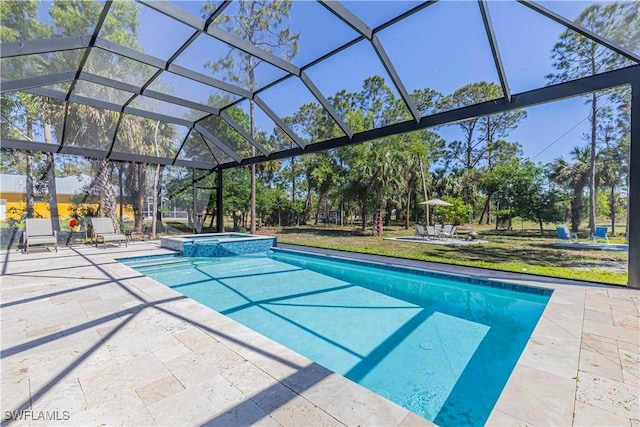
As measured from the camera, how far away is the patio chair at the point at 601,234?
8531 millimetres

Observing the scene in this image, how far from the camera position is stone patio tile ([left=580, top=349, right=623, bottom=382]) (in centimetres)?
220

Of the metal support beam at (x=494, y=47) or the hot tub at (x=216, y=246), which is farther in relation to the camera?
the hot tub at (x=216, y=246)

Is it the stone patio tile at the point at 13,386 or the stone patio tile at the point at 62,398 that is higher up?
the stone patio tile at the point at 13,386

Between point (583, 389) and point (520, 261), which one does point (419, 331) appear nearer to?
point (583, 389)

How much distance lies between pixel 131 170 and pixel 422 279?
10.7 meters

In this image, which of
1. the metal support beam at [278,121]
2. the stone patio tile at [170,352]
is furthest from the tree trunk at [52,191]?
the stone patio tile at [170,352]

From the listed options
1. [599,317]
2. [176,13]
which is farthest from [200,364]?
[176,13]

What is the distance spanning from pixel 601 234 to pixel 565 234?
51.5 inches

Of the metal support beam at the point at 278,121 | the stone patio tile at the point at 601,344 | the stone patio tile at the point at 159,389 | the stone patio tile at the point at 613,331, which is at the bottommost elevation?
the stone patio tile at the point at 159,389

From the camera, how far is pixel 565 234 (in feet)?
32.9

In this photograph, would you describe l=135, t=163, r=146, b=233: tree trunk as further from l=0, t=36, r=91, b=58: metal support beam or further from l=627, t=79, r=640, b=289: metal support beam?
l=627, t=79, r=640, b=289: metal support beam

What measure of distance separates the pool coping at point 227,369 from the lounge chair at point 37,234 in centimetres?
479

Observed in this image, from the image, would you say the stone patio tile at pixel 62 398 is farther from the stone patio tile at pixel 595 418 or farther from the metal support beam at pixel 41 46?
the metal support beam at pixel 41 46

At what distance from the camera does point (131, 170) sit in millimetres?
10570
